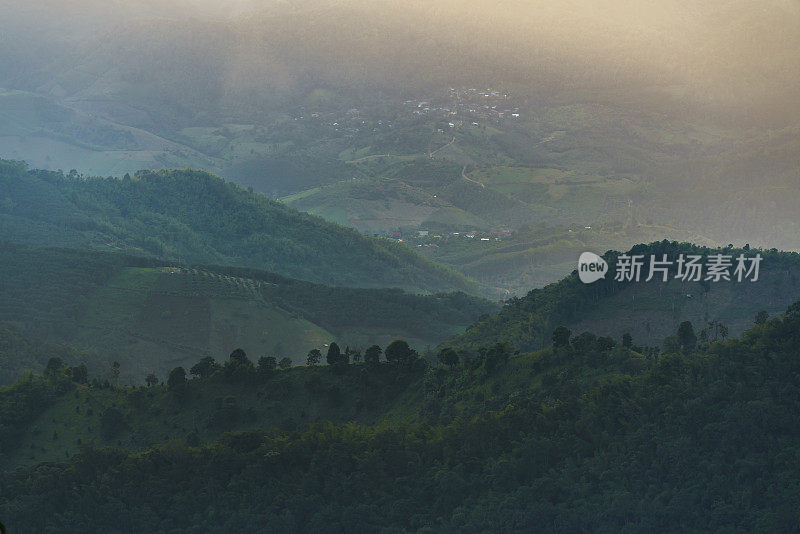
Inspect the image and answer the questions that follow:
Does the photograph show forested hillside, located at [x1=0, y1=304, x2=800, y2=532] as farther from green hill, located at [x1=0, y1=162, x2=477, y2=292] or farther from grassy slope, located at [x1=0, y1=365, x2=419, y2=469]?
green hill, located at [x1=0, y1=162, x2=477, y2=292]

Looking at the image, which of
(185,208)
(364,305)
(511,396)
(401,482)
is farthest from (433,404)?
(185,208)

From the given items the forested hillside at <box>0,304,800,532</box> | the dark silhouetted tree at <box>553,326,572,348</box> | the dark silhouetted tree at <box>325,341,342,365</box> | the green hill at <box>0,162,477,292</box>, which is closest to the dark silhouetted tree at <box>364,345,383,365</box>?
the dark silhouetted tree at <box>325,341,342,365</box>

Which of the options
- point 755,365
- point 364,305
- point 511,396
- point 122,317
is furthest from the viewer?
point 364,305

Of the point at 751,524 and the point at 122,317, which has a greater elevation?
the point at 122,317

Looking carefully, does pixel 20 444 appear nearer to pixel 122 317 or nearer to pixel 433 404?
pixel 433 404

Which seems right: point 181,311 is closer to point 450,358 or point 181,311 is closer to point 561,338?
point 450,358

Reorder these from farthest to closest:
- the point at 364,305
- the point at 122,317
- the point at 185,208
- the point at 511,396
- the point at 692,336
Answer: the point at 185,208 < the point at 364,305 < the point at 122,317 < the point at 692,336 < the point at 511,396
